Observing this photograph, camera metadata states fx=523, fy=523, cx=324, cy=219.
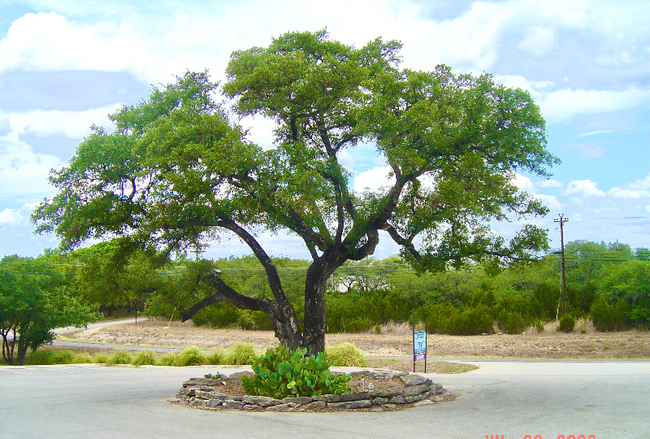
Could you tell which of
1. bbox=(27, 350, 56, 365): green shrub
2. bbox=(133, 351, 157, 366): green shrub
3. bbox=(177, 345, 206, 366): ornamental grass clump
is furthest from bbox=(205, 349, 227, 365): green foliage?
bbox=(27, 350, 56, 365): green shrub

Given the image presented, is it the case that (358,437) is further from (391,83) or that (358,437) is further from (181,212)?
(391,83)

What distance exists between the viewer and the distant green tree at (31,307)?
29406 mm

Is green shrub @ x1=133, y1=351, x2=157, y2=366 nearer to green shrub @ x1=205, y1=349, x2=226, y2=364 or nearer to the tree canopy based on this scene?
green shrub @ x1=205, y1=349, x2=226, y2=364

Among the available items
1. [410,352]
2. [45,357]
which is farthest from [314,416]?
[45,357]

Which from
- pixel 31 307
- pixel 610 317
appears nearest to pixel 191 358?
pixel 31 307

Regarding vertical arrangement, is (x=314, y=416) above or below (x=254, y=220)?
below

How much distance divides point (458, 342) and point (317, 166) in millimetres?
24768

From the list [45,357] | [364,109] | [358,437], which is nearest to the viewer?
[358,437]

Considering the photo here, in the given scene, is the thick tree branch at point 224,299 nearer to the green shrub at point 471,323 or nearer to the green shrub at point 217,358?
the green shrub at point 217,358

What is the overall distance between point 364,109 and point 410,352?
71.3ft

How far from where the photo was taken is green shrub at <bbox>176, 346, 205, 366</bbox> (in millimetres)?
22828

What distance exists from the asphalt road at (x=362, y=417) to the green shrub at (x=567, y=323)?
23.0m

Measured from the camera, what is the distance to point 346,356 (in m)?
20.9

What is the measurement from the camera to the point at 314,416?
367 inches
